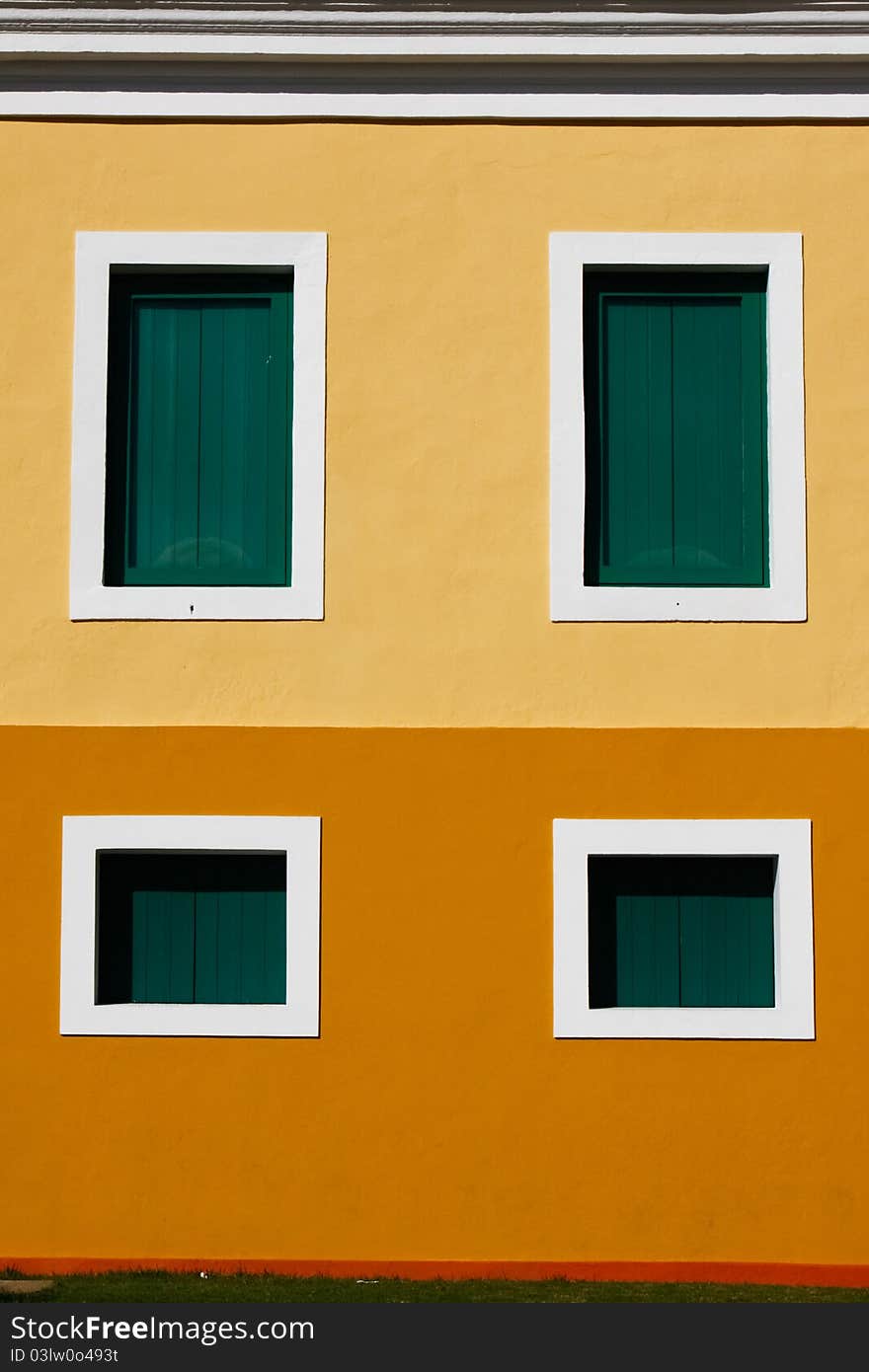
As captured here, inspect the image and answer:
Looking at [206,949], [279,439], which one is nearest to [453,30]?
[279,439]

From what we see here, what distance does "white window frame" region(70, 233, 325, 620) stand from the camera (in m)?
10.2

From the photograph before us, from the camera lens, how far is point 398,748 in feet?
33.3

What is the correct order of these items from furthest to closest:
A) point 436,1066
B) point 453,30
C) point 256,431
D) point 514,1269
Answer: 1. point 256,431
2. point 453,30
3. point 436,1066
4. point 514,1269

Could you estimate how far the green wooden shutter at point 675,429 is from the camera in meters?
10.4

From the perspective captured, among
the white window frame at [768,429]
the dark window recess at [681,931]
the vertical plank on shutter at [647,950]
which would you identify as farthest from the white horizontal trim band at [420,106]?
the vertical plank on shutter at [647,950]

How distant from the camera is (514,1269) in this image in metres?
9.88

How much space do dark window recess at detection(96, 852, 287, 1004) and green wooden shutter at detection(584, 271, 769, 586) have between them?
8.29 feet

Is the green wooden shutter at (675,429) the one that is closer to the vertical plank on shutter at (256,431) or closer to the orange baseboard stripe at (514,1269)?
the vertical plank on shutter at (256,431)

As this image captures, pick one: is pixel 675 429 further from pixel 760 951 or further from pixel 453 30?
pixel 760 951

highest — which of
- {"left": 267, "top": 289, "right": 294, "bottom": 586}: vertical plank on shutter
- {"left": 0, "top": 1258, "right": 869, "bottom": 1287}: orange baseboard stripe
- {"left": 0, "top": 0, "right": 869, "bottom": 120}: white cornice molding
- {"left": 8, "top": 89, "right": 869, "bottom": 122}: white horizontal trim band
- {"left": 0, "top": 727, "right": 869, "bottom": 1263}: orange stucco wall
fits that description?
{"left": 0, "top": 0, "right": 869, "bottom": 120}: white cornice molding

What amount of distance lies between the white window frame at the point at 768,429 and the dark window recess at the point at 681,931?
136cm

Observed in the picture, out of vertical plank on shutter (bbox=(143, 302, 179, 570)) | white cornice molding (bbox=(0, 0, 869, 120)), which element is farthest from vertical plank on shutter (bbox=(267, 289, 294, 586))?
white cornice molding (bbox=(0, 0, 869, 120))

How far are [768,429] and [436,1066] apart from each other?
12.6 ft

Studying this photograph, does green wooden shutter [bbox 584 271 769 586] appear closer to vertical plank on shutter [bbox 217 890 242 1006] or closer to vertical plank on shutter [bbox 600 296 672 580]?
vertical plank on shutter [bbox 600 296 672 580]
